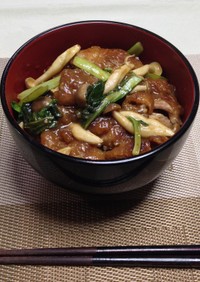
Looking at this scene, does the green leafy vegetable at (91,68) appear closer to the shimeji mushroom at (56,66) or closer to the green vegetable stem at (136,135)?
the shimeji mushroom at (56,66)

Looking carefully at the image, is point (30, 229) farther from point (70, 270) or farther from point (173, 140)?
Result: point (173, 140)

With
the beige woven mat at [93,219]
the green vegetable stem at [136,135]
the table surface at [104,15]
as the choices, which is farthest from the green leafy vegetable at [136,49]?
the table surface at [104,15]

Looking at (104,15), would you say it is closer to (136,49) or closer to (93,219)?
(136,49)

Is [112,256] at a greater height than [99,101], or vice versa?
[99,101]

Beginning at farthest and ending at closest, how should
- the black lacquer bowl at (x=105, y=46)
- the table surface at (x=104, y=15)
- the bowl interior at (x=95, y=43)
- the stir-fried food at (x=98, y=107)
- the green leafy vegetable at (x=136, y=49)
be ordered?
the table surface at (x=104, y=15) < the green leafy vegetable at (x=136, y=49) < the bowl interior at (x=95, y=43) < the stir-fried food at (x=98, y=107) < the black lacquer bowl at (x=105, y=46)

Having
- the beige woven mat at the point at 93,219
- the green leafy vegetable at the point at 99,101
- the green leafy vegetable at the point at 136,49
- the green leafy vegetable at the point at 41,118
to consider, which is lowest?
the beige woven mat at the point at 93,219

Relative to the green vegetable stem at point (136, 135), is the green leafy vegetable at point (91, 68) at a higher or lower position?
higher

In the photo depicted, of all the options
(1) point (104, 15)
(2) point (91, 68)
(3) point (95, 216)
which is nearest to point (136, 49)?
(2) point (91, 68)

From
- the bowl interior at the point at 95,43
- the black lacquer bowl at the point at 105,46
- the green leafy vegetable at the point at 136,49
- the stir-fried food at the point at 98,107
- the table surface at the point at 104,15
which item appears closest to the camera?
the black lacquer bowl at the point at 105,46
